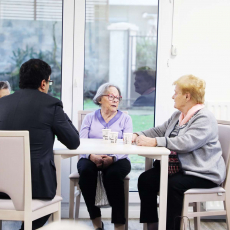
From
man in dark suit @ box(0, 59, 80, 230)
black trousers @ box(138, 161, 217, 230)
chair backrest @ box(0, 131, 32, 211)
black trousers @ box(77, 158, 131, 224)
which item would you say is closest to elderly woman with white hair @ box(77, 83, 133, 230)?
black trousers @ box(77, 158, 131, 224)

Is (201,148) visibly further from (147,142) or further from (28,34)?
(28,34)

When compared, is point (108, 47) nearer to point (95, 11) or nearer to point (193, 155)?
point (95, 11)

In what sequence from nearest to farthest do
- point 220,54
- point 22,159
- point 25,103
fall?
point 22,159 < point 25,103 < point 220,54

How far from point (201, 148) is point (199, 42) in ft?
4.00

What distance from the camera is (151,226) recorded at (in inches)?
95.3

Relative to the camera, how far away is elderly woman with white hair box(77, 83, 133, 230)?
2.56m

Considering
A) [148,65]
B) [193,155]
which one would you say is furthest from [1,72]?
[193,155]

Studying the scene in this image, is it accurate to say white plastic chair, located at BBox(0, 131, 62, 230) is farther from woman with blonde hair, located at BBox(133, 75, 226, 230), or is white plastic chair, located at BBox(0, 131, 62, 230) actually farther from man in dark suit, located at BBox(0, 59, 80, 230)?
woman with blonde hair, located at BBox(133, 75, 226, 230)

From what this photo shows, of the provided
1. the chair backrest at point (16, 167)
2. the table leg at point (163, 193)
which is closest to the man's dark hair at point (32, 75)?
the chair backrest at point (16, 167)

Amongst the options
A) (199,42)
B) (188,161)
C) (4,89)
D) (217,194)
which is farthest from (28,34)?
(217,194)

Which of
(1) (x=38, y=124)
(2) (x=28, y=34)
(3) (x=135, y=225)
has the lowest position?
(3) (x=135, y=225)

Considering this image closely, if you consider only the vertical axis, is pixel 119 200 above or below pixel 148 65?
below

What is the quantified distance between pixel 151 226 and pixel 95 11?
1929mm

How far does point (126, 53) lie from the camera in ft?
11.1
